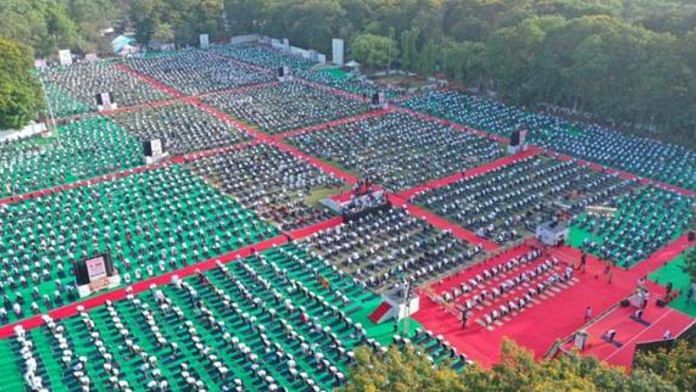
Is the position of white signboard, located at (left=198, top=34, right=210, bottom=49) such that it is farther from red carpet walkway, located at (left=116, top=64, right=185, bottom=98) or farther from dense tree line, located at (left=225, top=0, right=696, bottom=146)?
red carpet walkway, located at (left=116, top=64, right=185, bottom=98)

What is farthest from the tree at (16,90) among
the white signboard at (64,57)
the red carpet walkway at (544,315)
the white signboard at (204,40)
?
the white signboard at (204,40)

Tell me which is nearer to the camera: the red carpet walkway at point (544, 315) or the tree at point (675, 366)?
the tree at point (675, 366)

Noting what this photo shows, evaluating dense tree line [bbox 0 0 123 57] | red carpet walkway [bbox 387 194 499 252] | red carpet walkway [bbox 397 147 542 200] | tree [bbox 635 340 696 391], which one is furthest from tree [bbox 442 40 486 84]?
dense tree line [bbox 0 0 123 57]

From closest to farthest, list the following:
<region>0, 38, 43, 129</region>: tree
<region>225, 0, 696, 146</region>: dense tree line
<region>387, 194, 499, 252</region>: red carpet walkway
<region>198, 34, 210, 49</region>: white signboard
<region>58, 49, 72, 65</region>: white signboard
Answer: <region>387, 194, 499, 252</region>: red carpet walkway → <region>0, 38, 43, 129</region>: tree → <region>225, 0, 696, 146</region>: dense tree line → <region>58, 49, 72, 65</region>: white signboard → <region>198, 34, 210, 49</region>: white signboard

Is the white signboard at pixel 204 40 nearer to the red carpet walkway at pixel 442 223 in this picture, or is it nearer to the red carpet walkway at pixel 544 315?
the red carpet walkway at pixel 442 223

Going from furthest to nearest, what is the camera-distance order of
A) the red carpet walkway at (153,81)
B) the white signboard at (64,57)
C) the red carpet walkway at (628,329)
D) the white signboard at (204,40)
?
the white signboard at (204,40), the white signboard at (64,57), the red carpet walkway at (153,81), the red carpet walkway at (628,329)

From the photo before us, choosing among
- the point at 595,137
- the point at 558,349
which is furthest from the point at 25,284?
the point at 595,137

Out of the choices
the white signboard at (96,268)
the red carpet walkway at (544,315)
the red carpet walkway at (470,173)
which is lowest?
the red carpet walkway at (544,315)
